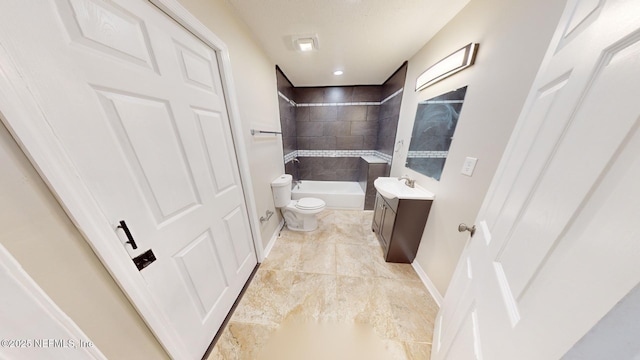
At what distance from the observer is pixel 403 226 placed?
1.64 metres

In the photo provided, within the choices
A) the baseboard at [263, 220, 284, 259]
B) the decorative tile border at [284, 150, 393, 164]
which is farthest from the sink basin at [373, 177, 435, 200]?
the baseboard at [263, 220, 284, 259]

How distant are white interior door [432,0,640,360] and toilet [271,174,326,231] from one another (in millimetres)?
1725

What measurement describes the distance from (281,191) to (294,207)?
28 cm

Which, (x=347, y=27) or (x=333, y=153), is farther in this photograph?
(x=333, y=153)

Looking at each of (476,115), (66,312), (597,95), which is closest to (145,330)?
(66,312)

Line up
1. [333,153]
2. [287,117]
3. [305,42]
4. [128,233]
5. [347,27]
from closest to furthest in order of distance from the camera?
[128,233] < [347,27] < [305,42] < [287,117] < [333,153]

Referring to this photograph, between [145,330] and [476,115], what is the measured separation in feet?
7.18

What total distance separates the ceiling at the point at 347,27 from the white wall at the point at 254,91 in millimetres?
128

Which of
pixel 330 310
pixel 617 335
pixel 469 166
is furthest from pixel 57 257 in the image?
pixel 469 166

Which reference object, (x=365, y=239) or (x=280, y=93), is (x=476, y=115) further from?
(x=280, y=93)

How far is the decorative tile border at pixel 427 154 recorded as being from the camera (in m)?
1.42

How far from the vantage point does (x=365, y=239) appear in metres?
2.13

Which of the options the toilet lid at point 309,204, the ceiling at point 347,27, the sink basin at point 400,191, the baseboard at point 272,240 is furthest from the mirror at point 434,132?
the baseboard at point 272,240

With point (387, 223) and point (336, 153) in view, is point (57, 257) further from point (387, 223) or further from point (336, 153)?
point (336, 153)
